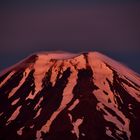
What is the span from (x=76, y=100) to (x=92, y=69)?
12.6 m

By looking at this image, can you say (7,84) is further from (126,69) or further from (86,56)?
(126,69)

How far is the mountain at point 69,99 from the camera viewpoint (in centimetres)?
8406

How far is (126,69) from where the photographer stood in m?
119

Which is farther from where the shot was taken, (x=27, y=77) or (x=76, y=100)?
(x=27, y=77)

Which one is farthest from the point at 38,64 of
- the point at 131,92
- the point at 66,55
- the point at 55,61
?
the point at 131,92

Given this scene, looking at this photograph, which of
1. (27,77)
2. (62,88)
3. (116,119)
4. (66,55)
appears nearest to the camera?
(116,119)

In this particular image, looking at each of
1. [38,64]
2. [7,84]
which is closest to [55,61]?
[38,64]

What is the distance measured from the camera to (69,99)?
306 ft

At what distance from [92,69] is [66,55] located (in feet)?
44.4

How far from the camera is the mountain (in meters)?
84.1

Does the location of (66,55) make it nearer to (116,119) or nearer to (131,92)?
(131,92)

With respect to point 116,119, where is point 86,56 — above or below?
above

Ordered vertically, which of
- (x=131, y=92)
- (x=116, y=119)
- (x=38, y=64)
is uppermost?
(x=38, y=64)

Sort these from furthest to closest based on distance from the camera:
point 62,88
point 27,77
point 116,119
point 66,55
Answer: point 66,55, point 27,77, point 62,88, point 116,119
